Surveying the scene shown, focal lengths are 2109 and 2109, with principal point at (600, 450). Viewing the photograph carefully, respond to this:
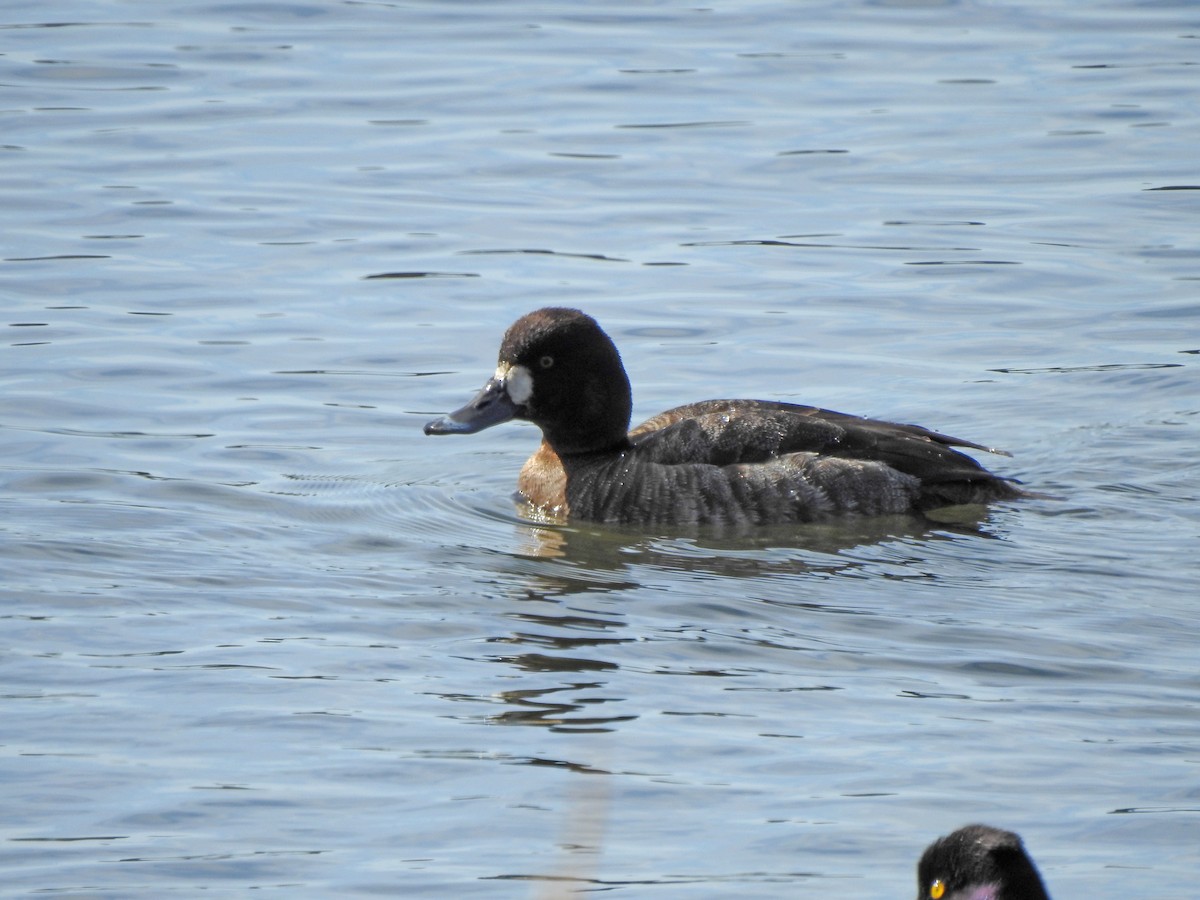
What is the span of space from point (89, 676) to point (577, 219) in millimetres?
8324

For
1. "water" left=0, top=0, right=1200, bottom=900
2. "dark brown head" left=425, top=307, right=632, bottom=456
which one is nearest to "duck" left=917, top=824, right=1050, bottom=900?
"water" left=0, top=0, right=1200, bottom=900

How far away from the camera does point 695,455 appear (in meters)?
9.62

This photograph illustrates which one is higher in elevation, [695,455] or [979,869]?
[979,869]

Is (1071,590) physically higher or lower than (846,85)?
lower

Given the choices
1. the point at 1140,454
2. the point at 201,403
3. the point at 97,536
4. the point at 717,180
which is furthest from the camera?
the point at 717,180

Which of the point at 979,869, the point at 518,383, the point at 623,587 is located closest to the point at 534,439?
the point at 518,383

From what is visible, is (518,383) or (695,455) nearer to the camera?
(695,455)

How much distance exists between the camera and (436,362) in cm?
1202

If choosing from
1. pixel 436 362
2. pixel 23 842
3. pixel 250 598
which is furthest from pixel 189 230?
pixel 23 842

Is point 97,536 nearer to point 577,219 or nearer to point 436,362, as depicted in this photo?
point 436,362

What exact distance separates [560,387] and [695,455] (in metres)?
0.79

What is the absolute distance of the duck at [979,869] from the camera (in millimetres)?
4430

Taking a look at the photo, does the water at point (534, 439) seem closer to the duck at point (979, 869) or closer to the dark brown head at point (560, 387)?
the dark brown head at point (560, 387)

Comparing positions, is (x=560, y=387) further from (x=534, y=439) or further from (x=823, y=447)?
(x=534, y=439)
